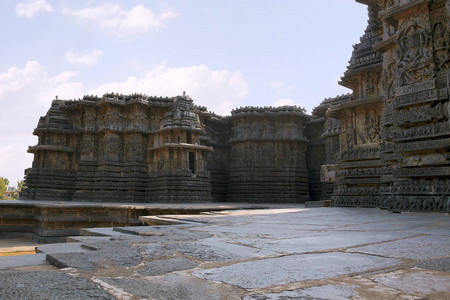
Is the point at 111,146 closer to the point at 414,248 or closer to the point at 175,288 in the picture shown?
the point at 414,248

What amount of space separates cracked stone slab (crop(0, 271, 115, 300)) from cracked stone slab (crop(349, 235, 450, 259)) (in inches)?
77.9

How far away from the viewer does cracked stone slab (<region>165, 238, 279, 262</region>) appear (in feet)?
8.26

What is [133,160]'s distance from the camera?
72.6 feet

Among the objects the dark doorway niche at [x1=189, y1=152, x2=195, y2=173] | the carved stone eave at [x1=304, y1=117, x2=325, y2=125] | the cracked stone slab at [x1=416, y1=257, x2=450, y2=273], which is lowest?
the cracked stone slab at [x1=416, y1=257, x2=450, y2=273]

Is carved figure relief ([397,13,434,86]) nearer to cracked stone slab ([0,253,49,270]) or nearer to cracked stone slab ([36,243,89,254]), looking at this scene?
cracked stone slab ([36,243,89,254])

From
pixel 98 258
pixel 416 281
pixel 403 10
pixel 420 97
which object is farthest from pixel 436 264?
pixel 403 10

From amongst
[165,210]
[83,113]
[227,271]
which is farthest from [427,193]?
[83,113]

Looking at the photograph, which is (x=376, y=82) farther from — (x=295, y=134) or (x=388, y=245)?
(x=295, y=134)

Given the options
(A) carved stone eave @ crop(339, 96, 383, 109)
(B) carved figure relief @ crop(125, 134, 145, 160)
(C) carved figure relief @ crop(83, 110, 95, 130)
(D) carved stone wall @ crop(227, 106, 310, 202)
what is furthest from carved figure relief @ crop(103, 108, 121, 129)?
(A) carved stone eave @ crop(339, 96, 383, 109)

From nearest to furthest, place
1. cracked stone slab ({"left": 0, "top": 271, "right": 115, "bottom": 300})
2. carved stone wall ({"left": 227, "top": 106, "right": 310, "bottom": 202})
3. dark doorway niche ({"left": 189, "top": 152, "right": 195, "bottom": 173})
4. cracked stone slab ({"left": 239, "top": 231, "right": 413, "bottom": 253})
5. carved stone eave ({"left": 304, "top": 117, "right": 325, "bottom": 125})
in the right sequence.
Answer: cracked stone slab ({"left": 0, "top": 271, "right": 115, "bottom": 300}) < cracked stone slab ({"left": 239, "top": 231, "right": 413, "bottom": 253}) < dark doorway niche ({"left": 189, "top": 152, "right": 195, "bottom": 173}) < carved stone wall ({"left": 227, "top": 106, "right": 310, "bottom": 202}) < carved stone eave ({"left": 304, "top": 117, "right": 325, "bottom": 125})

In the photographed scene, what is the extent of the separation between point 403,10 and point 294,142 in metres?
18.5

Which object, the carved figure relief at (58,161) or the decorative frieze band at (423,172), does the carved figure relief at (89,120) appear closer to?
the carved figure relief at (58,161)

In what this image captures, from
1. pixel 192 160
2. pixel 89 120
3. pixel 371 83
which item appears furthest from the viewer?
pixel 89 120

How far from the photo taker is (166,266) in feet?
7.30
